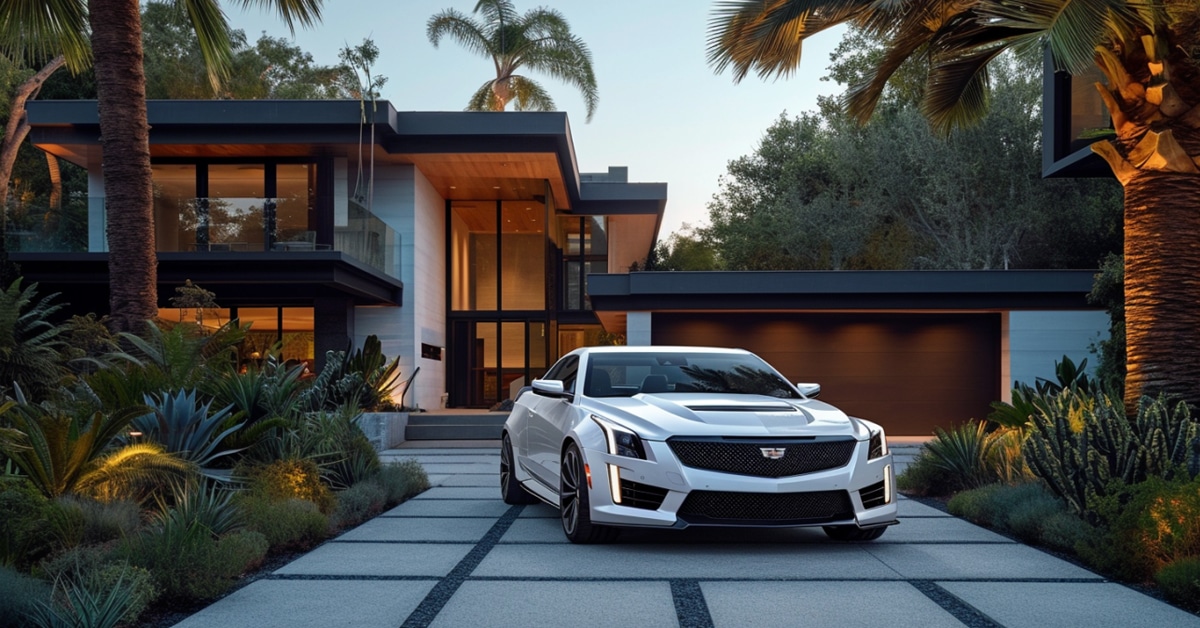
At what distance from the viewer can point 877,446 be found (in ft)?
26.4

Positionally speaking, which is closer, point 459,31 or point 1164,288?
point 1164,288

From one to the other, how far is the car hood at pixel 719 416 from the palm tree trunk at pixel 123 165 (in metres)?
7.01

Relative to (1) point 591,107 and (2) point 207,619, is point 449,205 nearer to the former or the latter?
(1) point 591,107

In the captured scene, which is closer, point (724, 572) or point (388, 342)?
point (724, 572)

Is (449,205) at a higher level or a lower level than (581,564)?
higher

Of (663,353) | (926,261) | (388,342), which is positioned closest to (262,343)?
(388,342)

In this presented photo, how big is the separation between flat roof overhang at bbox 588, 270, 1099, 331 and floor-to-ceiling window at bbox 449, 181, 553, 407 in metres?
7.70

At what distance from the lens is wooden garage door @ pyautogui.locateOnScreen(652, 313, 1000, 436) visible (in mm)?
23328

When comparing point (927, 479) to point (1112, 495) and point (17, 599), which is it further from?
point (17, 599)

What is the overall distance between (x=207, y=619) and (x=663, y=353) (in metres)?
4.96

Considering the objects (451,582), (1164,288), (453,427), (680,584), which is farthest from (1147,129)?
(453,427)

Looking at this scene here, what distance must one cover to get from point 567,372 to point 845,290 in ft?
42.4

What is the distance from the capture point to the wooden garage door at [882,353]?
23328mm

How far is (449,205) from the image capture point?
3011 cm
